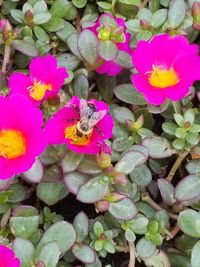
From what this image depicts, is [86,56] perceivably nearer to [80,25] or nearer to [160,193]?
[80,25]

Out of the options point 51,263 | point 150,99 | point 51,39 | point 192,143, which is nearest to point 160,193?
point 192,143

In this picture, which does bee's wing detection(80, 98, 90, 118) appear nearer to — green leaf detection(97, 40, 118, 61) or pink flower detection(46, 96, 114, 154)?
pink flower detection(46, 96, 114, 154)

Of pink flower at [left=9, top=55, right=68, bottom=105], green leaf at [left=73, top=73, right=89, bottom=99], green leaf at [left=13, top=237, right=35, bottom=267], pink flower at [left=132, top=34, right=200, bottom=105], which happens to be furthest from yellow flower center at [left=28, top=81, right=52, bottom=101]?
green leaf at [left=13, top=237, right=35, bottom=267]

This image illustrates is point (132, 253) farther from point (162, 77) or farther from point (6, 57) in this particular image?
point (6, 57)

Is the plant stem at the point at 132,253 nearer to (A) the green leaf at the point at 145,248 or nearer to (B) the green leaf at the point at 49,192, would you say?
(A) the green leaf at the point at 145,248

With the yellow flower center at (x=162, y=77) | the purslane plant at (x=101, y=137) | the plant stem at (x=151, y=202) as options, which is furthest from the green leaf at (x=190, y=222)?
the yellow flower center at (x=162, y=77)

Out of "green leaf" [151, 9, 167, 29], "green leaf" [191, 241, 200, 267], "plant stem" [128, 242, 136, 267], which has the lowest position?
"plant stem" [128, 242, 136, 267]
